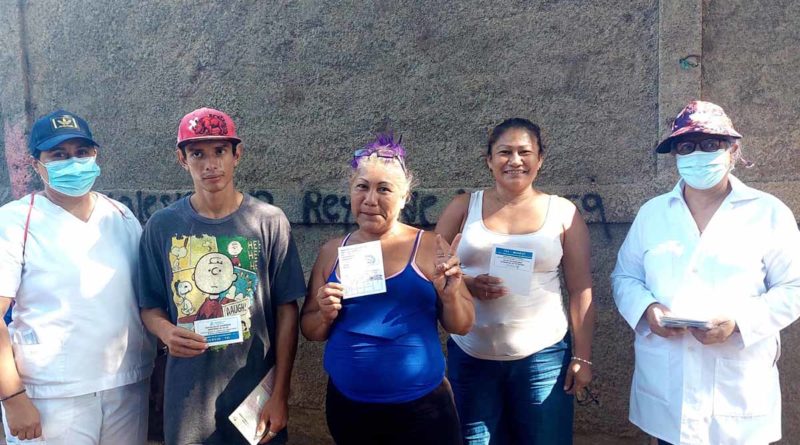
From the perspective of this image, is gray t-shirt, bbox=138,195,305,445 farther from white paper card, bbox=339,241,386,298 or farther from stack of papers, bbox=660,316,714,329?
stack of papers, bbox=660,316,714,329

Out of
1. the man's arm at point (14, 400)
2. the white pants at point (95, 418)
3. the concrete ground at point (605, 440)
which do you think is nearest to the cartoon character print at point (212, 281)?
the white pants at point (95, 418)

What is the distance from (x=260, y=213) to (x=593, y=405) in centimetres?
261

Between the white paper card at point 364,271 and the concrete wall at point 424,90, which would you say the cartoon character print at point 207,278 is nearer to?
the white paper card at point 364,271

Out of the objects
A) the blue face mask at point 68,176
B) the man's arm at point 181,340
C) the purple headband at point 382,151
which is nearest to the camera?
the man's arm at point 181,340

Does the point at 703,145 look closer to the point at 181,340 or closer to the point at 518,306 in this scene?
the point at 518,306

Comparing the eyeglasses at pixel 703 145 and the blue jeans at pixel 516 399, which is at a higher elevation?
the eyeglasses at pixel 703 145

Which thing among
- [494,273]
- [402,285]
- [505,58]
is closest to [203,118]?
[402,285]

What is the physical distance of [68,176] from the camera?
8.09 ft

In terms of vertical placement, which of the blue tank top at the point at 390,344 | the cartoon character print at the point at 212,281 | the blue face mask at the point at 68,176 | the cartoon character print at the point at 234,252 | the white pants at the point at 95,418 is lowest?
the white pants at the point at 95,418

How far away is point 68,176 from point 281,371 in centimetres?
131

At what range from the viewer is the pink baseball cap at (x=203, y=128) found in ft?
7.87

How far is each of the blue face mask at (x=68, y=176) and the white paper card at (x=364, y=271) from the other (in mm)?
1303

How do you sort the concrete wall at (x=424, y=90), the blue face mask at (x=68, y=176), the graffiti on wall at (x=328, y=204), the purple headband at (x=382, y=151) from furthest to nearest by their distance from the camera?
the graffiti on wall at (x=328, y=204), the concrete wall at (x=424, y=90), the blue face mask at (x=68, y=176), the purple headband at (x=382, y=151)

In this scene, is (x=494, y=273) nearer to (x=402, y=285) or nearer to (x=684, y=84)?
(x=402, y=285)
